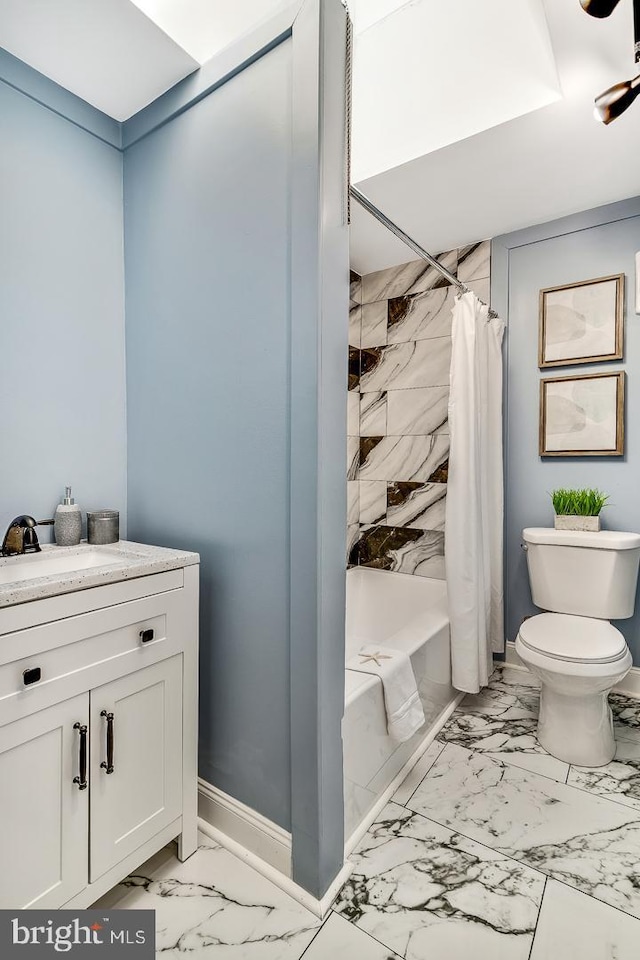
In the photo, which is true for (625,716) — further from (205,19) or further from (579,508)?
(205,19)

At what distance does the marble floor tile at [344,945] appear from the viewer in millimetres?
1069

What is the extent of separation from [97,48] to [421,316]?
6.40 feet

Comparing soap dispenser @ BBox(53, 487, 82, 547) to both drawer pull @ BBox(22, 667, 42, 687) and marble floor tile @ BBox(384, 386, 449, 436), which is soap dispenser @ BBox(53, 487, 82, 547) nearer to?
drawer pull @ BBox(22, 667, 42, 687)

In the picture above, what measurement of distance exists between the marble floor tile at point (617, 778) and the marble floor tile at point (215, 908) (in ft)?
3.65

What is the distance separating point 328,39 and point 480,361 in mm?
1451

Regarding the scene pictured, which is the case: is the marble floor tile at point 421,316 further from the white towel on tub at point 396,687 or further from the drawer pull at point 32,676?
the drawer pull at point 32,676

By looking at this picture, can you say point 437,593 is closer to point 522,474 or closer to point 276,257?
point 522,474

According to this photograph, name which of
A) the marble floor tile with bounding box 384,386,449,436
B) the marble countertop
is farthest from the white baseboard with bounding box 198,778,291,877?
the marble floor tile with bounding box 384,386,449,436

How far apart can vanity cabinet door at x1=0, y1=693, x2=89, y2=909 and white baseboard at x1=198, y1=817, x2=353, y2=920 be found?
445mm

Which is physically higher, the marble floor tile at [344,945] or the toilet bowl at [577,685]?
the toilet bowl at [577,685]

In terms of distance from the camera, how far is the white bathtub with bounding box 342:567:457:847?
1.41 metres

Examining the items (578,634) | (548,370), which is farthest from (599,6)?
(578,634)

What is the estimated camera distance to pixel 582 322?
7.79ft

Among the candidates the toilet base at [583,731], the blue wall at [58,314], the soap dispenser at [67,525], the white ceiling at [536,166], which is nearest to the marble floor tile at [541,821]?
the toilet base at [583,731]
